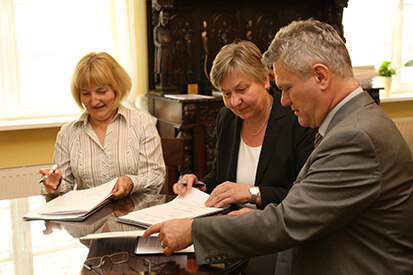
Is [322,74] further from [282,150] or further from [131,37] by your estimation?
[131,37]

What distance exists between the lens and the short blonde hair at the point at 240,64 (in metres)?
2.33

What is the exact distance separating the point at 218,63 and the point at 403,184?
1.18m

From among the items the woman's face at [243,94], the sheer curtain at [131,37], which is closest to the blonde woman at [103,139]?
the woman's face at [243,94]

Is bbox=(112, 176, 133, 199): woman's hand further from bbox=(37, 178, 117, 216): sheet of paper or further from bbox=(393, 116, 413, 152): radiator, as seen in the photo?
bbox=(393, 116, 413, 152): radiator

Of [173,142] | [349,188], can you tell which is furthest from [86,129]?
[349,188]

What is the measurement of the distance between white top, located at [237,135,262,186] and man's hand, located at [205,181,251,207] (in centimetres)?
29

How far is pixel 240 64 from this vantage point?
2328 mm

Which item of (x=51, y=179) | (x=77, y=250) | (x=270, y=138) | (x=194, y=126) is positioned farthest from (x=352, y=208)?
(x=194, y=126)

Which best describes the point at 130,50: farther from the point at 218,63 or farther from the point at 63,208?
the point at 63,208

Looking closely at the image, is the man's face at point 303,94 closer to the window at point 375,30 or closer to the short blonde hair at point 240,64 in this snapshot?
the short blonde hair at point 240,64

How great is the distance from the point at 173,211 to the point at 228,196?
0.78ft

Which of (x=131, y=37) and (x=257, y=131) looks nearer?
(x=257, y=131)

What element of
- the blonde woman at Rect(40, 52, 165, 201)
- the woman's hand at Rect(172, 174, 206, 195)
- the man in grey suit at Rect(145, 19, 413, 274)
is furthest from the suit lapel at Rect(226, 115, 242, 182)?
the man in grey suit at Rect(145, 19, 413, 274)

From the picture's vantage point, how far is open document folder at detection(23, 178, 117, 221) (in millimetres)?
2068
